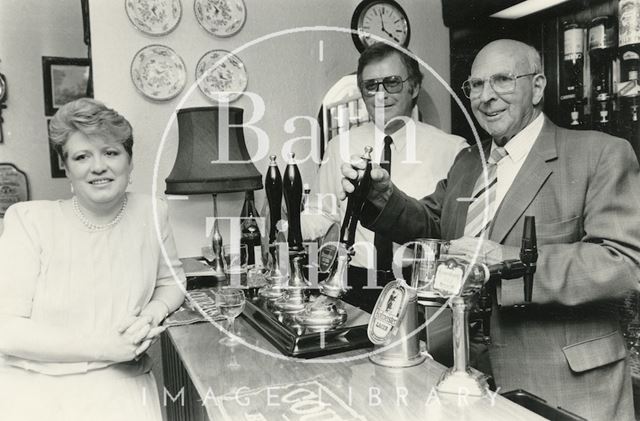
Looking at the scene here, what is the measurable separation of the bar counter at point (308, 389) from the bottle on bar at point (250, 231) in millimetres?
1131

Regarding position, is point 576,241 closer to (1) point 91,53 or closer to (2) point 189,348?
(2) point 189,348

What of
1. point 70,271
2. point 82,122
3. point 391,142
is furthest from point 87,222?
point 391,142

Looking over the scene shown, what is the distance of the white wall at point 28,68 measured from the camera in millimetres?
3691

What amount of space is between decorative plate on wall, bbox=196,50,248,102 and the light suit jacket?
2.01 meters

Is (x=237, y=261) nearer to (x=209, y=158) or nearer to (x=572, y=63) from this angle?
(x=209, y=158)

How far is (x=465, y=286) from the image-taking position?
1.25 meters

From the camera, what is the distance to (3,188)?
12.4ft

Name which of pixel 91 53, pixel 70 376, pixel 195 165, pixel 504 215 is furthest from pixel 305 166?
pixel 70 376

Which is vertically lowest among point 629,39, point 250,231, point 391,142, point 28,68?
point 250,231

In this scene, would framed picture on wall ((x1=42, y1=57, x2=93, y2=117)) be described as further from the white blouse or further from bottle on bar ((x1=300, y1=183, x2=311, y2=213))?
the white blouse

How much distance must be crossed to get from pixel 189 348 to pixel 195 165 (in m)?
1.26

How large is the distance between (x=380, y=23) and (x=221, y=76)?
1127mm

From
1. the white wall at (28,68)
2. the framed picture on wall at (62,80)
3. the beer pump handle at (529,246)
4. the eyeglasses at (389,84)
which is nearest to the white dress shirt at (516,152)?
the beer pump handle at (529,246)

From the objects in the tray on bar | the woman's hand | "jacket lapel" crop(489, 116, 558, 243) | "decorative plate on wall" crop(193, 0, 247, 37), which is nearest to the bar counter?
the tray on bar
